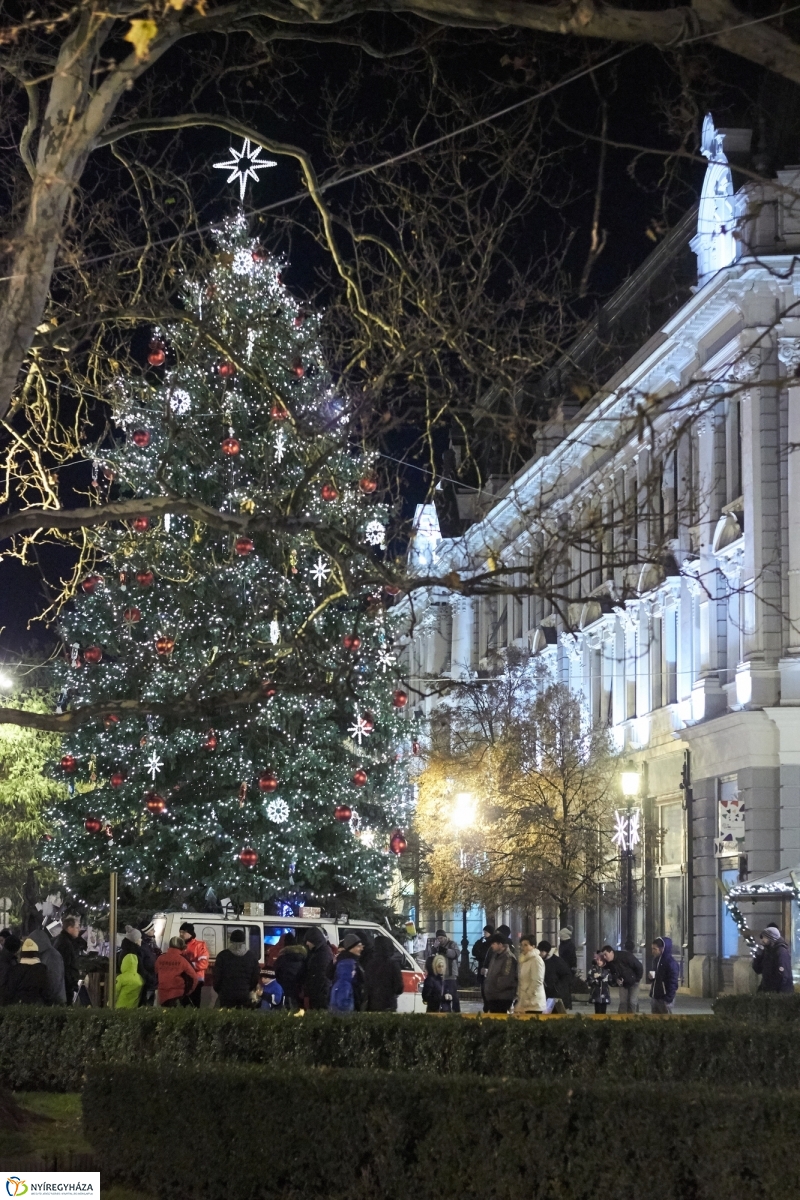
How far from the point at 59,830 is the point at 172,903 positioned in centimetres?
236

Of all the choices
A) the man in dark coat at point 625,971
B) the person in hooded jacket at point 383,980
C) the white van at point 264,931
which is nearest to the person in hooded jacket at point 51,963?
the person in hooded jacket at point 383,980

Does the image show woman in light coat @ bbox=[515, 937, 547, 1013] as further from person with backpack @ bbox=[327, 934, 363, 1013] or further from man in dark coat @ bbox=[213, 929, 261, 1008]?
man in dark coat @ bbox=[213, 929, 261, 1008]

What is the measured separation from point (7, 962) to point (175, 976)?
2.02m

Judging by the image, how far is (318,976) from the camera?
A: 66.2ft

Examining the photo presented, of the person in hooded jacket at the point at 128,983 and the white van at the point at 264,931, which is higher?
the white van at the point at 264,931

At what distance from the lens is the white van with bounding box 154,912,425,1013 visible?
24516mm

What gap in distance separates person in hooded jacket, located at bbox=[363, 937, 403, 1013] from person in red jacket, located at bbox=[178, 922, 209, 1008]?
105 inches

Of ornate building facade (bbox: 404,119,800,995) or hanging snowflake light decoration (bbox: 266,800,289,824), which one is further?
ornate building facade (bbox: 404,119,800,995)

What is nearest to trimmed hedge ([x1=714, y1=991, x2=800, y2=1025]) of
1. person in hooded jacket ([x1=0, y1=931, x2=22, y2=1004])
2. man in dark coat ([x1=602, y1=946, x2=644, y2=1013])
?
man in dark coat ([x1=602, y1=946, x2=644, y2=1013])

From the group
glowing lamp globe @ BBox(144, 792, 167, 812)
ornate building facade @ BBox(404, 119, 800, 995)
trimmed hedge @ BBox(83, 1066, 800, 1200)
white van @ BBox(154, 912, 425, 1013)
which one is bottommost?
trimmed hedge @ BBox(83, 1066, 800, 1200)

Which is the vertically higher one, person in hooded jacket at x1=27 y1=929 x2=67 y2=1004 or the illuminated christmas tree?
the illuminated christmas tree

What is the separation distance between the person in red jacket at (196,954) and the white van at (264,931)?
2.16 feet

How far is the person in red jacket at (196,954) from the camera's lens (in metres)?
21.9

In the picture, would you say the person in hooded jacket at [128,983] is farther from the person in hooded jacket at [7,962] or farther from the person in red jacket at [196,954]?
the person in red jacket at [196,954]
